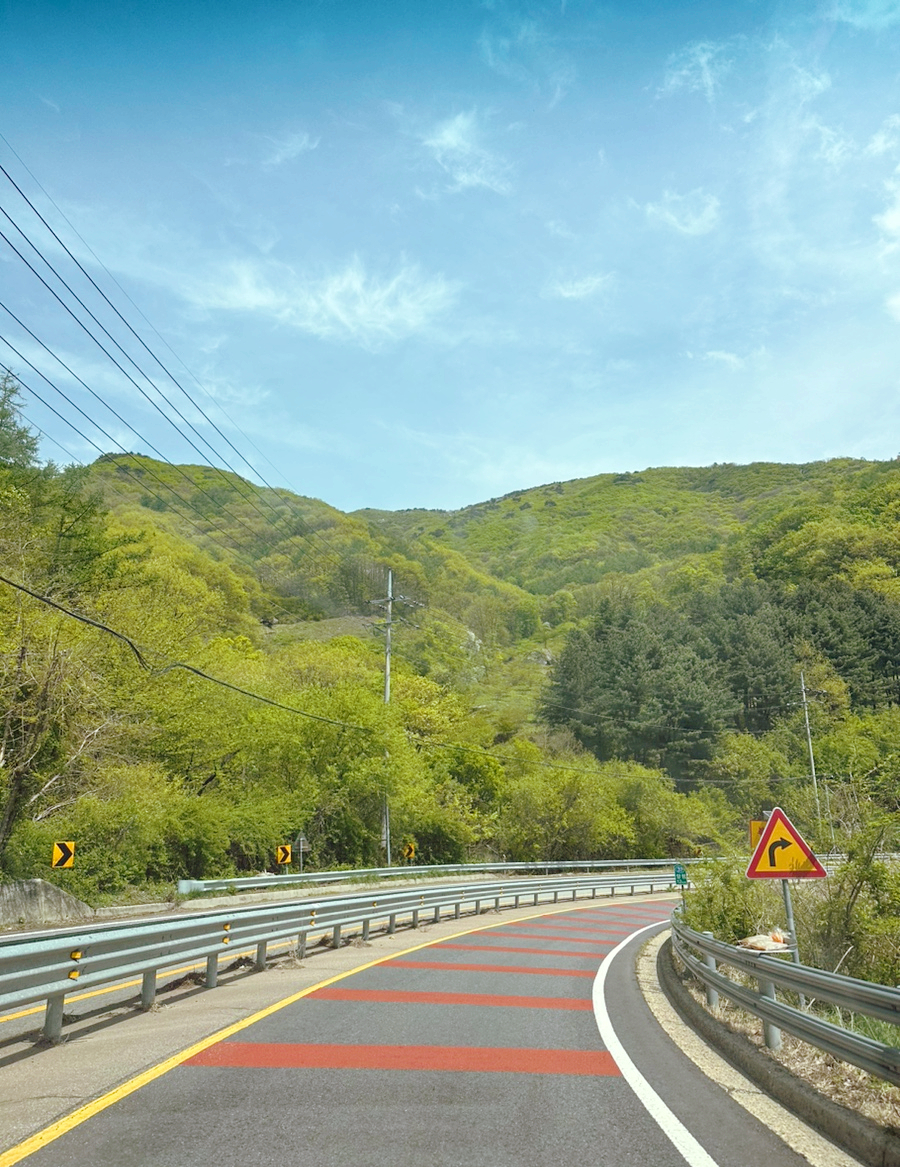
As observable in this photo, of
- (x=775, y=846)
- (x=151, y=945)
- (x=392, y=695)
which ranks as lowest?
(x=151, y=945)

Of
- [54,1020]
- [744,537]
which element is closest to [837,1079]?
[54,1020]

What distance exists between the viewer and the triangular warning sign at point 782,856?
8.44 m

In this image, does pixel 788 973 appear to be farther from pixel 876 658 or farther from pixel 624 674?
pixel 876 658

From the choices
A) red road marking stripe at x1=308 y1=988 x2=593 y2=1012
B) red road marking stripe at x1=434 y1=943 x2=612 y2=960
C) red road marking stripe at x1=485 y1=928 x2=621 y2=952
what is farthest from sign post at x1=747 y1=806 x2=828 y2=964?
red road marking stripe at x1=485 y1=928 x2=621 y2=952

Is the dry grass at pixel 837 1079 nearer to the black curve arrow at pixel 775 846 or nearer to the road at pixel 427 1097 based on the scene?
the road at pixel 427 1097

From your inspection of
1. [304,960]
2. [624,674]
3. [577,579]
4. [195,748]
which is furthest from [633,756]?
[577,579]

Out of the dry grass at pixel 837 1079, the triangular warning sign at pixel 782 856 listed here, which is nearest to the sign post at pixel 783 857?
the triangular warning sign at pixel 782 856

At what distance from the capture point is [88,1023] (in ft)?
26.1

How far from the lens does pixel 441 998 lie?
32.9 ft

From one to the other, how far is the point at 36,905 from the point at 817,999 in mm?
18097

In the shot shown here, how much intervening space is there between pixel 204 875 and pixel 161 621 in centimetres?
972

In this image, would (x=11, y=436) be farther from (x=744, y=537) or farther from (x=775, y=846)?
(x=744, y=537)

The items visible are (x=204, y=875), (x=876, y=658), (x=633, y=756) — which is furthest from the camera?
(x=876, y=658)

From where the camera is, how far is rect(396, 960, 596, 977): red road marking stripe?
42.8 ft
